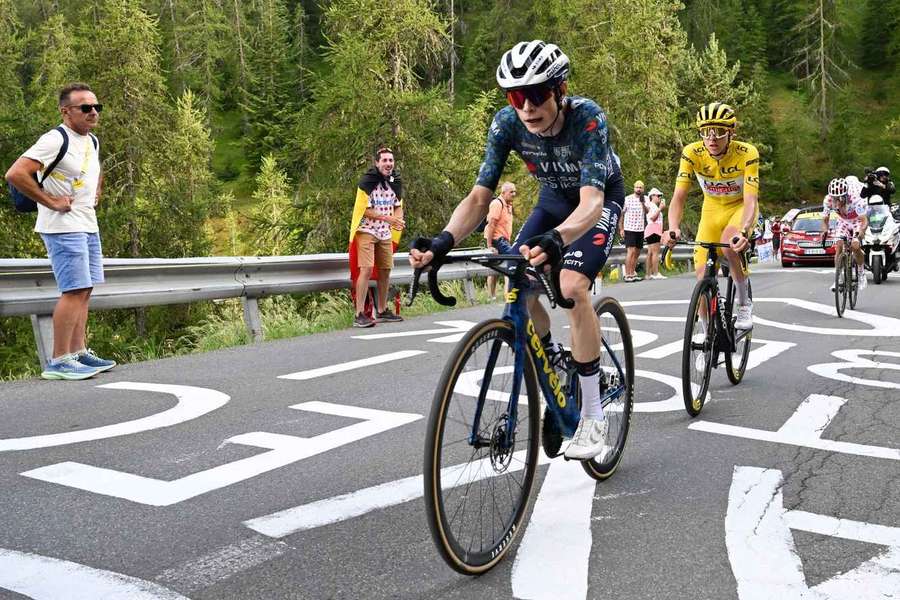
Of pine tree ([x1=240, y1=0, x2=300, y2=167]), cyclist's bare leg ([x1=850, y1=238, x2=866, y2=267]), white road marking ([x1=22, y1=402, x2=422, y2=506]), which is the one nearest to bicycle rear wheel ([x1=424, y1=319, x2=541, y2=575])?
white road marking ([x1=22, y1=402, x2=422, y2=506])

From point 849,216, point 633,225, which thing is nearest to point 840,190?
point 849,216

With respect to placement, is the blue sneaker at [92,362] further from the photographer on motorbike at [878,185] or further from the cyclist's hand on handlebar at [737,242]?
the photographer on motorbike at [878,185]

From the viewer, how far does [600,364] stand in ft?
14.3

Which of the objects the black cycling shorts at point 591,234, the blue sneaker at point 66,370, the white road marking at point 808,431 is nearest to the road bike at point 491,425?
the black cycling shorts at point 591,234

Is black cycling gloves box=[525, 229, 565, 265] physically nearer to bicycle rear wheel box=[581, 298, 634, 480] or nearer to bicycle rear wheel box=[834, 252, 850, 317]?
bicycle rear wheel box=[581, 298, 634, 480]

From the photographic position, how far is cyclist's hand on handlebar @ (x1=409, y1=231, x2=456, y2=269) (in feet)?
11.5

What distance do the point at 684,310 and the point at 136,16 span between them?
96.9 feet

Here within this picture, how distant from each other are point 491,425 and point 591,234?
1345mm

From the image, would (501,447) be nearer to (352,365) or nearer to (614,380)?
(614,380)

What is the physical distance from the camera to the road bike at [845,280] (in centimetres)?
1210

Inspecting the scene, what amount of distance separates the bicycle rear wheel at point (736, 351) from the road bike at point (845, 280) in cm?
524

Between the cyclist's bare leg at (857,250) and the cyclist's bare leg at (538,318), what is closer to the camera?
the cyclist's bare leg at (538,318)

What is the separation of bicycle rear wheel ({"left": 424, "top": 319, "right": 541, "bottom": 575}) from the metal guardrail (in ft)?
18.5

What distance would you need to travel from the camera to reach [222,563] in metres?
3.37
